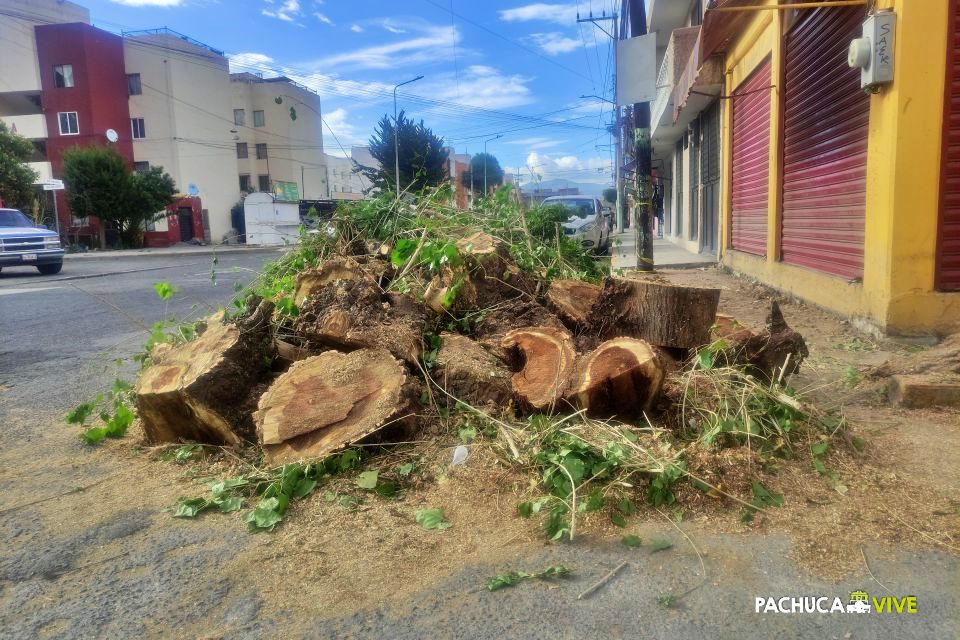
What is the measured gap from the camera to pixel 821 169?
722cm

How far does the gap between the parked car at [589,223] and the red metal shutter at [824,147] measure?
3981 mm

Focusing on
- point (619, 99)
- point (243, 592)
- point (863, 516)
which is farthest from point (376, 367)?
point (619, 99)

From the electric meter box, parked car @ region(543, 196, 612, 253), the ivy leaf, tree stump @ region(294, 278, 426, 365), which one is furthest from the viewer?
parked car @ region(543, 196, 612, 253)

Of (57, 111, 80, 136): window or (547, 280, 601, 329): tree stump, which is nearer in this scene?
(547, 280, 601, 329): tree stump

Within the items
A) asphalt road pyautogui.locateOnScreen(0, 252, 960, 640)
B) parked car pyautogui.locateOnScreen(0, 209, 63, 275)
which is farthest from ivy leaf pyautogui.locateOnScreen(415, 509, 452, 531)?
parked car pyautogui.locateOnScreen(0, 209, 63, 275)

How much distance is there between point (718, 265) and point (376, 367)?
1077 centimetres

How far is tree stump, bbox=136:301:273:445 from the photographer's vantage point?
139 inches

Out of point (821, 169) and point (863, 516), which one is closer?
point (863, 516)

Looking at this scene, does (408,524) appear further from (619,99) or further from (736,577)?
(619,99)

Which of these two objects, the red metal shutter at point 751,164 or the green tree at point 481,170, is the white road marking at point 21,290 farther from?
the green tree at point 481,170

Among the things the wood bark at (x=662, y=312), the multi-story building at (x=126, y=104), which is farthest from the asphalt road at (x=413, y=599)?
the multi-story building at (x=126, y=104)

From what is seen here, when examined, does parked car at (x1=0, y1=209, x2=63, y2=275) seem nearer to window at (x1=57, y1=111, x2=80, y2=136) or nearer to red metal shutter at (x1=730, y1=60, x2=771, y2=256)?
red metal shutter at (x1=730, y1=60, x2=771, y2=256)

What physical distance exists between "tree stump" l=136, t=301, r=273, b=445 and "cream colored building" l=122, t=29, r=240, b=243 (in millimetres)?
41499

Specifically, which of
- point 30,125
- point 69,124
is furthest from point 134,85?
point 30,125
